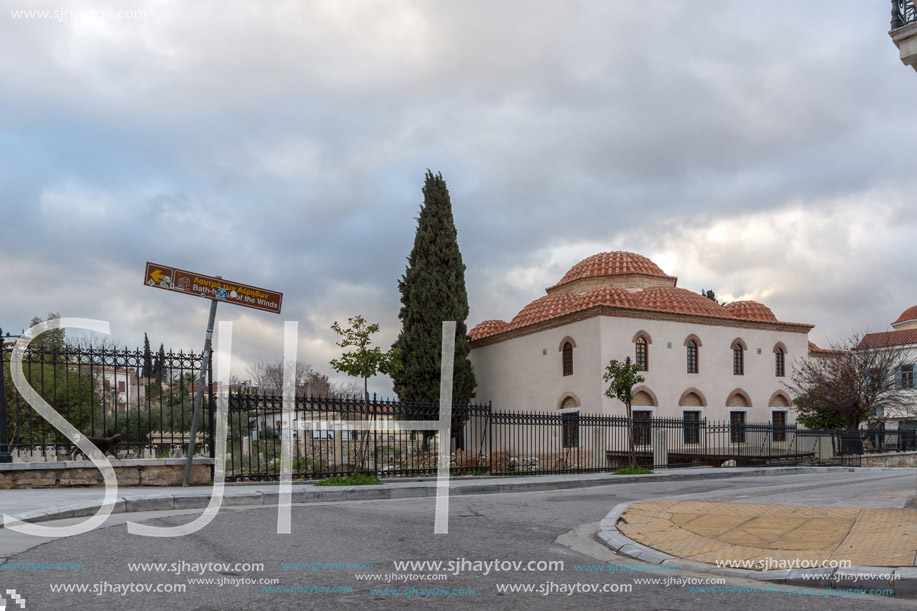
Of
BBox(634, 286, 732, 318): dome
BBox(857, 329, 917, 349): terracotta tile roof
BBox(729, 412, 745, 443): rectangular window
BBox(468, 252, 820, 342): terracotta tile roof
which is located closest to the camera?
BBox(729, 412, 745, 443): rectangular window

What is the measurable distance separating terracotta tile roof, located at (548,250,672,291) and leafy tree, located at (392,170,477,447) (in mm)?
6474

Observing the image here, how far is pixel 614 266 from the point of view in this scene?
37.8 metres

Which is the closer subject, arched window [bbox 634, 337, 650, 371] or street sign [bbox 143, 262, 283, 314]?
street sign [bbox 143, 262, 283, 314]

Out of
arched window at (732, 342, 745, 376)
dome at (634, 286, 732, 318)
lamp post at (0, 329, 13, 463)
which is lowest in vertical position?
lamp post at (0, 329, 13, 463)

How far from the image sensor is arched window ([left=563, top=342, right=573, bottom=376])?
32.5m

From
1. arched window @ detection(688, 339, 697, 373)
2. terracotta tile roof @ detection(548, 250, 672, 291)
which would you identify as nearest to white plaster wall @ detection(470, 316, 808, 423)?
arched window @ detection(688, 339, 697, 373)

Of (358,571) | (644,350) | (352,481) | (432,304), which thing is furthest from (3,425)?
(644,350)

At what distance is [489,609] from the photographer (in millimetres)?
4898

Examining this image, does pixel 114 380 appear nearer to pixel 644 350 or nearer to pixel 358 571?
pixel 358 571

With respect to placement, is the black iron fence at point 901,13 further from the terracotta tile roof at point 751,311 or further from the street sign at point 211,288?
the terracotta tile roof at point 751,311

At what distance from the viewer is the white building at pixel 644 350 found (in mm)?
31188

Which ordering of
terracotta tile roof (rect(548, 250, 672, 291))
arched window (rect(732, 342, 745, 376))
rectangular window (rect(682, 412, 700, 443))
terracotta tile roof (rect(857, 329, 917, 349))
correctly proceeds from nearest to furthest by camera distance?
rectangular window (rect(682, 412, 700, 443)), arched window (rect(732, 342, 745, 376)), terracotta tile roof (rect(548, 250, 672, 291)), terracotta tile roof (rect(857, 329, 917, 349))

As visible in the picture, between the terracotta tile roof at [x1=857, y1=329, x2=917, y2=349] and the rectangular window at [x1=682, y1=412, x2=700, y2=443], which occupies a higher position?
the terracotta tile roof at [x1=857, y1=329, x2=917, y2=349]

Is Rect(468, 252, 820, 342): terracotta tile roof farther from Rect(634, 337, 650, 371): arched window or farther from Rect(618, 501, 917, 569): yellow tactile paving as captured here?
Rect(618, 501, 917, 569): yellow tactile paving
